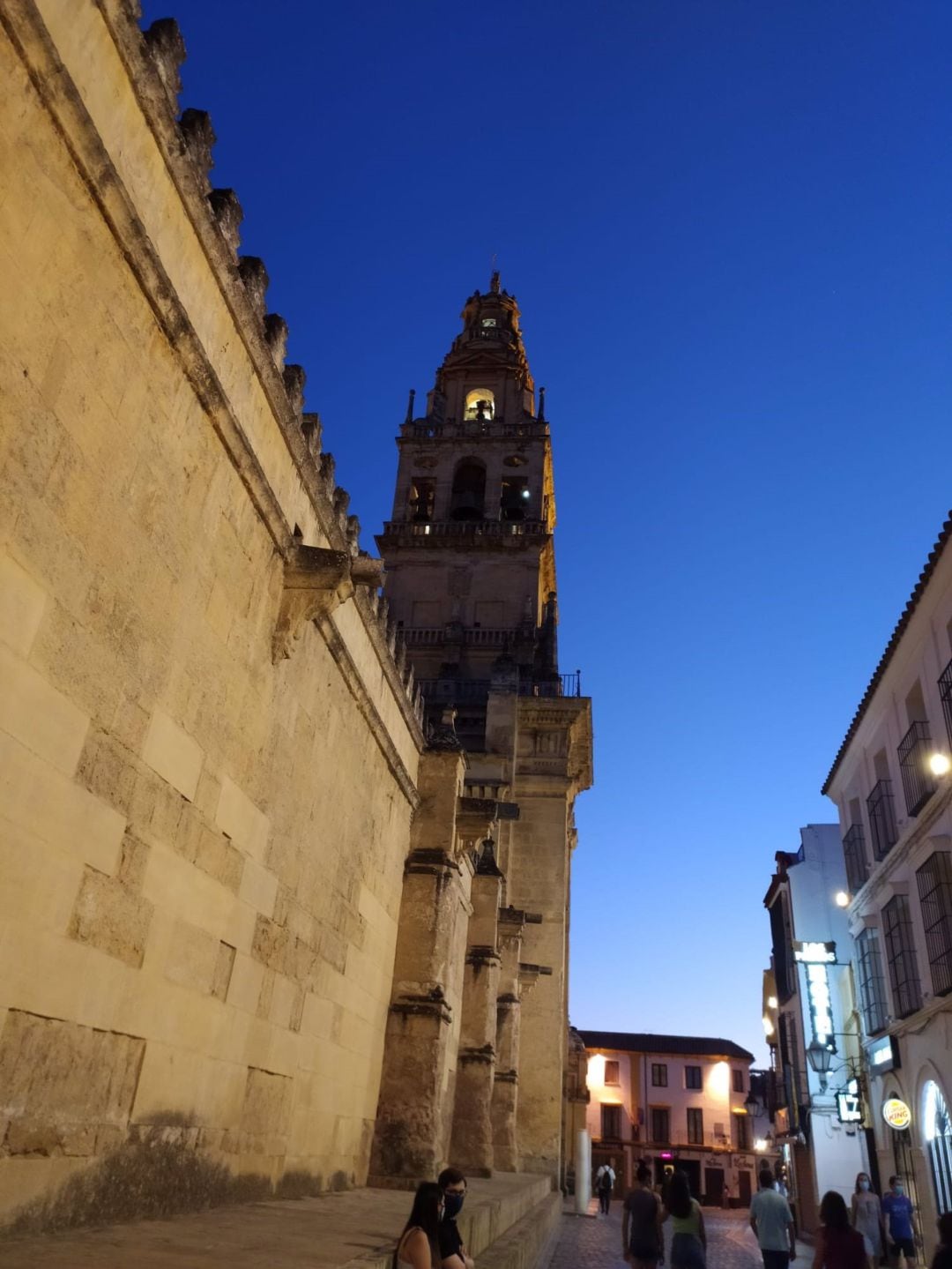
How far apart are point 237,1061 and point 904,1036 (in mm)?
11979

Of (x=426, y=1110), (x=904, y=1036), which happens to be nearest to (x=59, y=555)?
(x=426, y=1110)

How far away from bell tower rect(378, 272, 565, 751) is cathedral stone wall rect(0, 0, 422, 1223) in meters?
15.0

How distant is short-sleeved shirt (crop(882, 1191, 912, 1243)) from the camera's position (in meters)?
11.0

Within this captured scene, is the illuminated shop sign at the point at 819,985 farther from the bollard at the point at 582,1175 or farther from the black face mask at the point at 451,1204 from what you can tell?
the black face mask at the point at 451,1204

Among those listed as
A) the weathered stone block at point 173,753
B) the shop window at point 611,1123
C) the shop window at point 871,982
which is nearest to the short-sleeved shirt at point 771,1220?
the weathered stone block at point 173,753

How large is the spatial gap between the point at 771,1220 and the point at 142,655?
779cm

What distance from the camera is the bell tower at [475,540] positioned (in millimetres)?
25938

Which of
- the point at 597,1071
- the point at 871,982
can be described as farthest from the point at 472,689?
the point at 597,1071

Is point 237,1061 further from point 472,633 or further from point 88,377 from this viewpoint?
point 472,633

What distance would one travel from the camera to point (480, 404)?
35.2m

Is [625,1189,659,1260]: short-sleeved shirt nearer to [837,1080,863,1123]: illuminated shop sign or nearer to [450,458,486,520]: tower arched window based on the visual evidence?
[837,1080,863,1123]: illuminated shop sign

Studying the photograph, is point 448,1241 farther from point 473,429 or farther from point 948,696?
point 473,429

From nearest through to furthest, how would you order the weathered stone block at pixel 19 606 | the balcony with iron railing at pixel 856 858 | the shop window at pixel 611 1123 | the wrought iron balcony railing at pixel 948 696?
1. the weathered stone block at pixel 19 606
2. the wrought iron balcony railing at pixel 948 696
3. the balcony with iron railing at pixel 856 858
4. the shop window at pixel 611 1123

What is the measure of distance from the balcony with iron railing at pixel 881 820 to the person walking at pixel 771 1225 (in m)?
7.52
